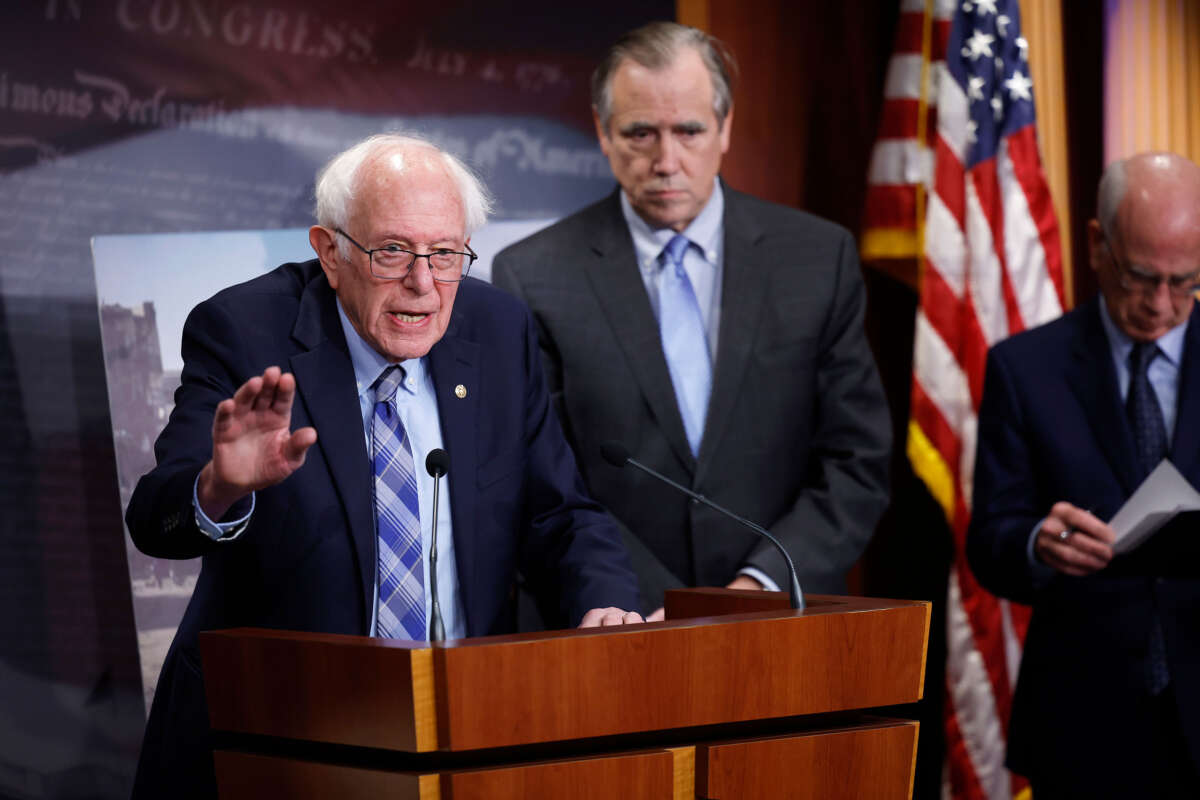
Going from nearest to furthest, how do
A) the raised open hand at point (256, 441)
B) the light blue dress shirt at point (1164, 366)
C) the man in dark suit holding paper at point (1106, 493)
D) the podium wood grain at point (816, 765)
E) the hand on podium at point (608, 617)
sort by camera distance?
the podium wood grain at point (816, 765), the raised open hand at point (256, 441), the hand on podium at point (608, 617), the man in dark suit holding paper at point (1106, 493), the light blue dress shirt at point (1164, 366)

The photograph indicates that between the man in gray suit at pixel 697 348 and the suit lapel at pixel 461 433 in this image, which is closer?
the suit lapel at pixel 461 433

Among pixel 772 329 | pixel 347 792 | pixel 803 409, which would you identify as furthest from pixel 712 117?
pixel 347 792

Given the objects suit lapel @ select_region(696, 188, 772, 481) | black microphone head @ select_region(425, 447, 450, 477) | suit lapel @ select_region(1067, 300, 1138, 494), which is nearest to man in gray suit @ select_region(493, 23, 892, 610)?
suit lapel @ select_region(696, 188, 772, 481)

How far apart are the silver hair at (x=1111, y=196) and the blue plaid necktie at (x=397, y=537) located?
1776 millimetres

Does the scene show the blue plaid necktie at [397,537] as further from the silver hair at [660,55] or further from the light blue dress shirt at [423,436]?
the silver hair at [660,55]

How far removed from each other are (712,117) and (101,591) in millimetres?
1970

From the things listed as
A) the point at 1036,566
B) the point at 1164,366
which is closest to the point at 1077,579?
the point at 1036,566

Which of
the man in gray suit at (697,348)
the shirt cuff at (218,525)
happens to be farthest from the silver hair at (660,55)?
the shirt cuff at (218,525)

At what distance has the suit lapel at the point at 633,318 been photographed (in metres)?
3.05

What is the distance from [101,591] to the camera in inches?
142

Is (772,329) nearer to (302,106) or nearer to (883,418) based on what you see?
(883,418)

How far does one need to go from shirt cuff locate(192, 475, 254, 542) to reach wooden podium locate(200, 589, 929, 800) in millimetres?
183

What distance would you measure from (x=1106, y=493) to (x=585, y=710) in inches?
71.5

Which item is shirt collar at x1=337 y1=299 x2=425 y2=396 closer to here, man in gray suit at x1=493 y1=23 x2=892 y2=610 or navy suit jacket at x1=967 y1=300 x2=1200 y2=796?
man in gray suit at x1=493 y1=23 x2=892 y2=610
